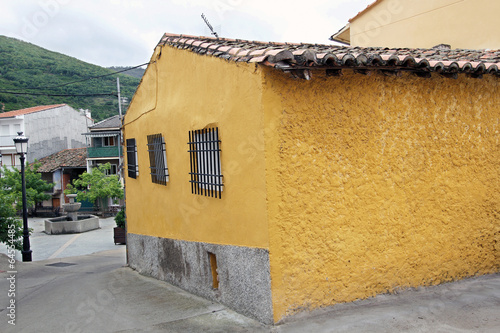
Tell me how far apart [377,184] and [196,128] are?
9.12 feet

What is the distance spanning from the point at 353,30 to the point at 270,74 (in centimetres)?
1045

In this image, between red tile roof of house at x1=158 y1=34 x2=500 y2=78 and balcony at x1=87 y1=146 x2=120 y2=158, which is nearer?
red tile roof of house at x1=158 y1=34 x2=500 y2=78

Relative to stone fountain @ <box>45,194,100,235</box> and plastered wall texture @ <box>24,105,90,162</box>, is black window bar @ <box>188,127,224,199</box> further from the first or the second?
plastered wall texture @ <box>24,105,90,162</box>

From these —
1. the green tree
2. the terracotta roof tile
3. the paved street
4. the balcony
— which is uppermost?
the terracotta roof tile

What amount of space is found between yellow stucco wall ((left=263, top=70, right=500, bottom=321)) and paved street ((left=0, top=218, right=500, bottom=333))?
0.77ft

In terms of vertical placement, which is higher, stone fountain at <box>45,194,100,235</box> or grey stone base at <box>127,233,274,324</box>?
grey stone base at <box>127,233,274,324</box>

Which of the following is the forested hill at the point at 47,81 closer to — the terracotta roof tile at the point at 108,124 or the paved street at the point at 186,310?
the terracotta roof tile at the point at 108,124

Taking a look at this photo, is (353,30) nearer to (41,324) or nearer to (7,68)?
(41,324)

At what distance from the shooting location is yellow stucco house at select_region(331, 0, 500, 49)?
405 inches

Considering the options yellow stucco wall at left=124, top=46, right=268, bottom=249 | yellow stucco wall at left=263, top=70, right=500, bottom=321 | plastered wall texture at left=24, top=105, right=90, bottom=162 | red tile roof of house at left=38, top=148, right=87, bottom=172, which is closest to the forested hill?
plastered wall texture at left=24, top=105, right=90, bottom=162

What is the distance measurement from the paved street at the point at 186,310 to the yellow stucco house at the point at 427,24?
6500mm

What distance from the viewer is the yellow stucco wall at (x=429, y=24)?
33.8 feet

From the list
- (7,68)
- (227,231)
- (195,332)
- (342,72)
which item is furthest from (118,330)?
(7,68)

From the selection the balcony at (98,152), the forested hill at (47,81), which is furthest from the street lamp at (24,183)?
the forested hill at (47,81)
